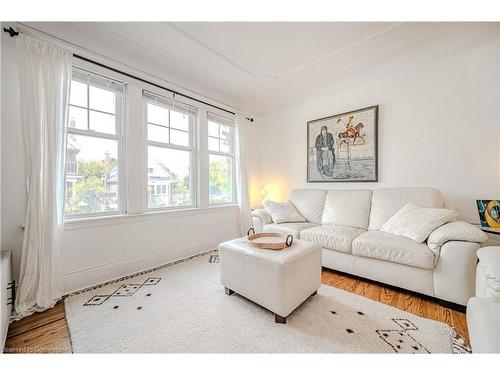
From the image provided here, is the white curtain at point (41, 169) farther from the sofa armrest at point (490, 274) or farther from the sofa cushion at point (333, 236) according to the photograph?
the sofa armrest at point (490, 274)

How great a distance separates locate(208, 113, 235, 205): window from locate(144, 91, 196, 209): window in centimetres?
35

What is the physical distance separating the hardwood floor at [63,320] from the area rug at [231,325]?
0.21ft

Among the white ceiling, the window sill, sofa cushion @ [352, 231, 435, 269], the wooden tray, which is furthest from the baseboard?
the white ceiling

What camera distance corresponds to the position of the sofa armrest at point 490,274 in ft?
3.36

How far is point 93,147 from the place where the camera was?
2152 millimetres

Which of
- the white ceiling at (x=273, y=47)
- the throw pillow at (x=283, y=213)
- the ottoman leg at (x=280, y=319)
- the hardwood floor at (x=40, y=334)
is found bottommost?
the hardwood floor at (x=40, y=334)

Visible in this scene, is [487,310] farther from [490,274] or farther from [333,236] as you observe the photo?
[333,236]

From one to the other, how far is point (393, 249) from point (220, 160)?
2723 mm

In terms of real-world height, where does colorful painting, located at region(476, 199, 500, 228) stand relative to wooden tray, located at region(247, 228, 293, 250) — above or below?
above

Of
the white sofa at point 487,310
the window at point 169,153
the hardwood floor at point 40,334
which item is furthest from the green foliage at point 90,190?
the white sofa at point 487,310

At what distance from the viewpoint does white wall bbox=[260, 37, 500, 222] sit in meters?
2.13

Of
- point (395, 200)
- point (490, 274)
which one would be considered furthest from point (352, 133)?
point (490, 274)

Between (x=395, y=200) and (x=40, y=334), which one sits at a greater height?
(x=395, y=200)

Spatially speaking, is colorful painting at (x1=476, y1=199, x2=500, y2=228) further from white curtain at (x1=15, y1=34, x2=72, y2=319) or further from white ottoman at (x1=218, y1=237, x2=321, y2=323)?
white curtain at (x1=15, y1=34, x2=72, y2=319)
